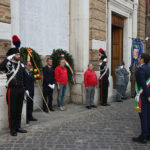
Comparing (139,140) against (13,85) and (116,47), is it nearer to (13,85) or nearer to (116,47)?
(13,85)

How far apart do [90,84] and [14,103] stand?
11.8 ft

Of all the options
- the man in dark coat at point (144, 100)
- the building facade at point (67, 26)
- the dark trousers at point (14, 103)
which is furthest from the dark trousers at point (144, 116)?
the building facade at point (67, 26)

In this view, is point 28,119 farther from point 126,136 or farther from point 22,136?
point 126,136

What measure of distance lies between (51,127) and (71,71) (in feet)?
10.9

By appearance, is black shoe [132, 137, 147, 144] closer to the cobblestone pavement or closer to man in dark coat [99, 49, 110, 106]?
the cobblestone pavement

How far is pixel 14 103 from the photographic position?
16.8ft

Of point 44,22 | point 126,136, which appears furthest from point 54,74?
point 126,136

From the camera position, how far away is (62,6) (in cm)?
888

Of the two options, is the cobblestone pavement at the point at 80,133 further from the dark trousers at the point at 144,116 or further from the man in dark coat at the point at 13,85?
the man in dark coat at the point at 13,85

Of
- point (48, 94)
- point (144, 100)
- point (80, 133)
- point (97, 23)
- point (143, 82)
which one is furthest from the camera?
point (97, 23)

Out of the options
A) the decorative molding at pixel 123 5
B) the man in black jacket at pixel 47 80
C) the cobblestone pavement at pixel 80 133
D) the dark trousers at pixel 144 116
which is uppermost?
the decorative molding at pixel 123 5

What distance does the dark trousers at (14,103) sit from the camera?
5.09 metres

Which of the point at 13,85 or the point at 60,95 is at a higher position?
the point at 13,85

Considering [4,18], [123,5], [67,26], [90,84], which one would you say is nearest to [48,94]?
[90,84]
